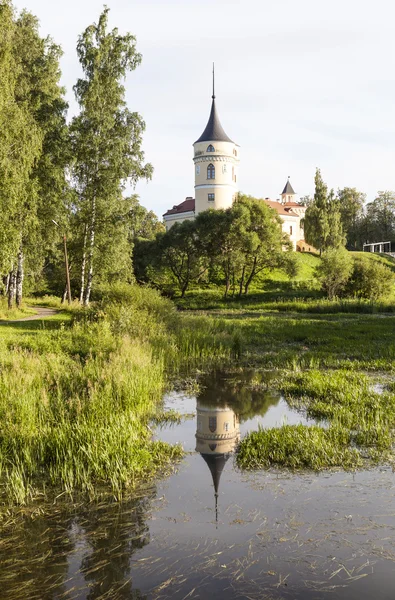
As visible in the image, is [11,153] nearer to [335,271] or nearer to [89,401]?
[89,401]

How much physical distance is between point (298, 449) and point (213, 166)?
6172cm

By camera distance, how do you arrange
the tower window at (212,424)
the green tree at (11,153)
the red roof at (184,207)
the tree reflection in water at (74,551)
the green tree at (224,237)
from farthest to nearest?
1. the red roof at (184,207)
2. the green tree at (224,237)
3. the green tree at (11,153)
4. the tower window at (212,424)
5. the tree reflection in water at (74,551)

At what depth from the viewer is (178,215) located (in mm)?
75688

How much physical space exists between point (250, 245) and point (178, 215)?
3089 cm

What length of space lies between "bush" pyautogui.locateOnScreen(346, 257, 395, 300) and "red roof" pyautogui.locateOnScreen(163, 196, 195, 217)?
3294 cm

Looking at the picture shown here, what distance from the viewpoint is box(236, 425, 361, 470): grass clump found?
8.38 m

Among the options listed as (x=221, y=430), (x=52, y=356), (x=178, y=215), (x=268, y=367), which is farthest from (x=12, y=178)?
(x=178, y=215)

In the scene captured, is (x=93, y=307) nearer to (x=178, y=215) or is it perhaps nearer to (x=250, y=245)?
(x=250, y=245)

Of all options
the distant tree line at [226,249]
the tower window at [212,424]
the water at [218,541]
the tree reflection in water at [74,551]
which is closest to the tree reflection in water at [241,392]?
the tower window at [212,424]

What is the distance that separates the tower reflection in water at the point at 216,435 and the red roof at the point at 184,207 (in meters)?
64.1

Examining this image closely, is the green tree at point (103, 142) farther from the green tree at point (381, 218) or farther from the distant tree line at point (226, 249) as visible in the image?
the green tree at point (381, 218)

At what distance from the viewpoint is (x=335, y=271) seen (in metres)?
44.0

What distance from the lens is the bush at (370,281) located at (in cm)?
4512

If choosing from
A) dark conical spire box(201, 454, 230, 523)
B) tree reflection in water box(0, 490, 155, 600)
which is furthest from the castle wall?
tree reflection in water box(0, 490, 155, 600)
